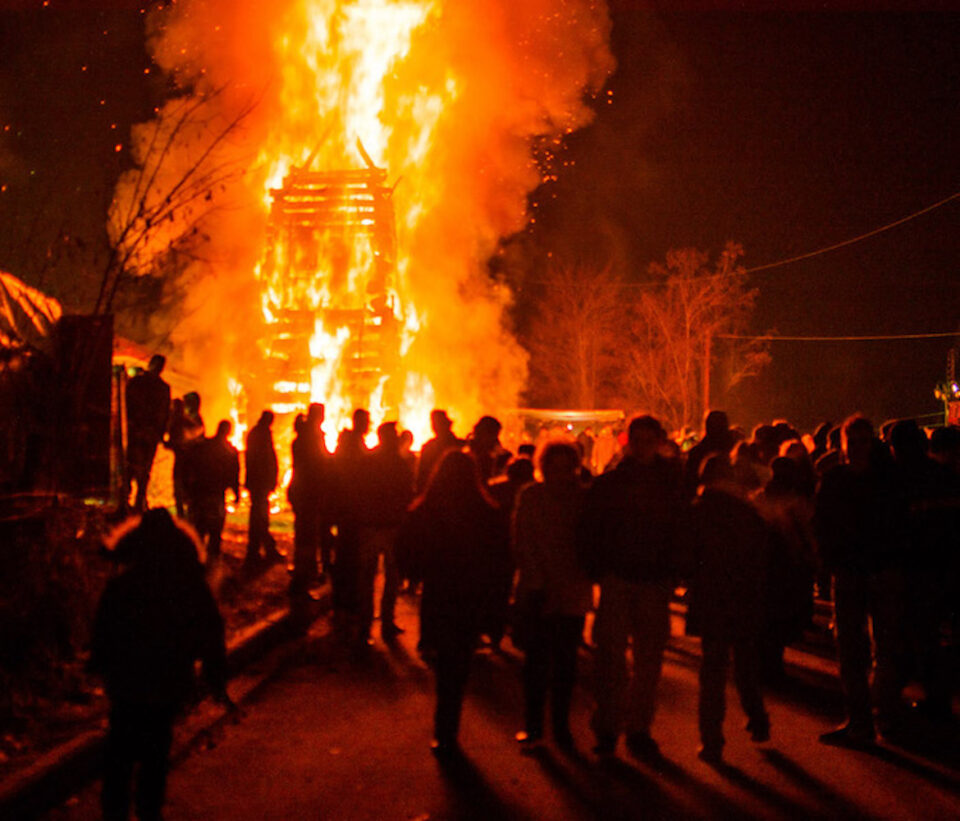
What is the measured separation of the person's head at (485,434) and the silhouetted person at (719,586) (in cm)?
361

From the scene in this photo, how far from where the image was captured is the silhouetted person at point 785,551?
24.8ft

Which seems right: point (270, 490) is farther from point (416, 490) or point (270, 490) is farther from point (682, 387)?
point (682, 387)

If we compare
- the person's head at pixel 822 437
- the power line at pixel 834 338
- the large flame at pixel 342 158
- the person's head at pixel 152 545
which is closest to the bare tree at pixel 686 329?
the power line at pixel 834 338

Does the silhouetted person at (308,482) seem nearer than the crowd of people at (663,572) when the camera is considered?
No

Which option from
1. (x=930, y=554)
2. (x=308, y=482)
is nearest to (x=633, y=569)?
(x=930, y=554)

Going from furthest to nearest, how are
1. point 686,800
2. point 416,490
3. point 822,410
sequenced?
point 822,410 → point 416,490 → point 686,800

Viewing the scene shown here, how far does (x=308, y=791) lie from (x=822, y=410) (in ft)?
194

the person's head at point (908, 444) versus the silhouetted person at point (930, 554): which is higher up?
the person's head at point (908, 444)

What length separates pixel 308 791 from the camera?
5648 millimetres

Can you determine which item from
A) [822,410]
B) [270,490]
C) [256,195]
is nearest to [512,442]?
[256,195]

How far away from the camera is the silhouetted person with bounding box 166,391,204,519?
1216 centimetres

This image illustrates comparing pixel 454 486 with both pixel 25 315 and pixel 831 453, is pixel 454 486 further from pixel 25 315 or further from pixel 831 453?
pixel 25 315

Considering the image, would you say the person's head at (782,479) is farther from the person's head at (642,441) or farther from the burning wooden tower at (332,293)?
the burning wooden tower at (332,293)

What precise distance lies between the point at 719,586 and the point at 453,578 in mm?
1531
